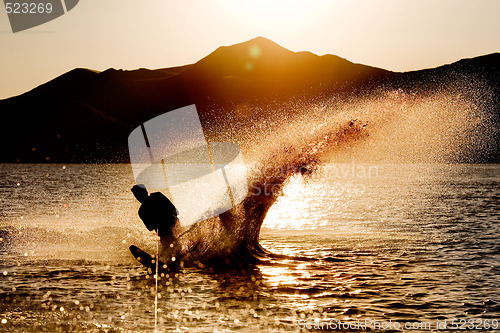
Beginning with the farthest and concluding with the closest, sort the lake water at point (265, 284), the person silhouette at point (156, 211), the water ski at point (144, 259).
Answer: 1. the water ski at point (144, 259)
2. the person silhouette at point (156, 211)
3. the lake water at point (265, 284)

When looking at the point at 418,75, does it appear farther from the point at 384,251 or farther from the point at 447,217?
the point at 384,251

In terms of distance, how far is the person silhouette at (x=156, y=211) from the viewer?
14781 mm

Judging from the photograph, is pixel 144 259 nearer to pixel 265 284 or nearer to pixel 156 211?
pixel 156 211

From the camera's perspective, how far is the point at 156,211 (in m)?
14.8

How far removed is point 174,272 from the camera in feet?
47.4

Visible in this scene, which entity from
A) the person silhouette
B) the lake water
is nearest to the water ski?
the lake water

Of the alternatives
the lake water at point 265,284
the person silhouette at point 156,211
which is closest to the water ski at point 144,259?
the lake water at point 265,284

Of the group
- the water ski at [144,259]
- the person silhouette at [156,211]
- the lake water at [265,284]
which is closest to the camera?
the lake water at [265,284]

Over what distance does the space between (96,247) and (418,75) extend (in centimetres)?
11297

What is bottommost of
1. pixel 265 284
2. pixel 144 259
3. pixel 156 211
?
pixel 265 284

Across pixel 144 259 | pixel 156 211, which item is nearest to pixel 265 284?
pixel 156 211

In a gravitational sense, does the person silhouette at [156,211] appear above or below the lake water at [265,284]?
above

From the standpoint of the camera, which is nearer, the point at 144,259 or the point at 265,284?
the point at 265,284

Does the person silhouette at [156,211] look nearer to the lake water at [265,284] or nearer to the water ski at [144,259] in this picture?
the water ski at [144,259]
